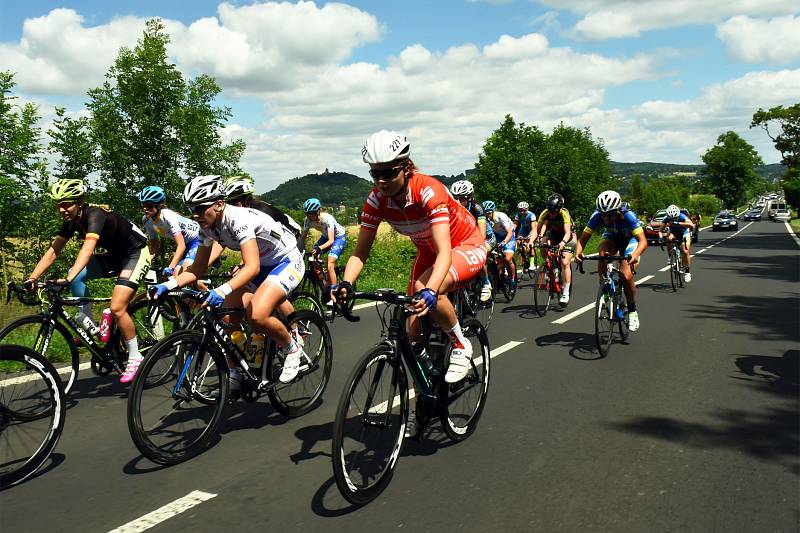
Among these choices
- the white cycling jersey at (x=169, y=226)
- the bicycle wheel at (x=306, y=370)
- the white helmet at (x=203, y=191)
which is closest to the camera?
the white helmet at (x=203, y=191)

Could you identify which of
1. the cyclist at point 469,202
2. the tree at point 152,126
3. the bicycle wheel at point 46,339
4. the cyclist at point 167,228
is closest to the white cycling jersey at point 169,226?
the cyclist at point 167,228

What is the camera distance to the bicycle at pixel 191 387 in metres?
3.79

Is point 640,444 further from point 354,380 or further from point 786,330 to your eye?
point 786,330

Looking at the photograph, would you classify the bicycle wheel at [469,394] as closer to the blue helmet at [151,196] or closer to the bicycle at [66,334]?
the bicycle at [66,334]

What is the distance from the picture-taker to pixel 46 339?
17.3 ft

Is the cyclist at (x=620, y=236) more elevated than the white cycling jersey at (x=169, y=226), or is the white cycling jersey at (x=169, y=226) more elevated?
the white cycling jersey at (x=169, y=226)

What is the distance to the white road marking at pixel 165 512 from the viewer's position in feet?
10.3

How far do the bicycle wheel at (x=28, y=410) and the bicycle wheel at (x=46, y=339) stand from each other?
3.05ft

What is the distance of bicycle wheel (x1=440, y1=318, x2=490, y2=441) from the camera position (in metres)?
4.25

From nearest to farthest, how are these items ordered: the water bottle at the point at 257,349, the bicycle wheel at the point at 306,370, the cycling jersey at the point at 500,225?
the water bottle at the point at 257,349 → the bicycle wheel at the point at 306,370 → the cycling jersey at the point at 500,225

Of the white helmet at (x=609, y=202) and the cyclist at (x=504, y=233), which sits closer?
the white helmet at (x=609, y=202)

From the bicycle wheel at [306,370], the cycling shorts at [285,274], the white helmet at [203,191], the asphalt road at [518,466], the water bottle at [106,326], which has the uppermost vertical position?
the white helmet at [203,191]

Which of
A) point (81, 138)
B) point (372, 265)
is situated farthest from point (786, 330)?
point (81, 138)

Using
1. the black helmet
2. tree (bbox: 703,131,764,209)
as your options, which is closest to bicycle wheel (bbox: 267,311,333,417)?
the black helmet
